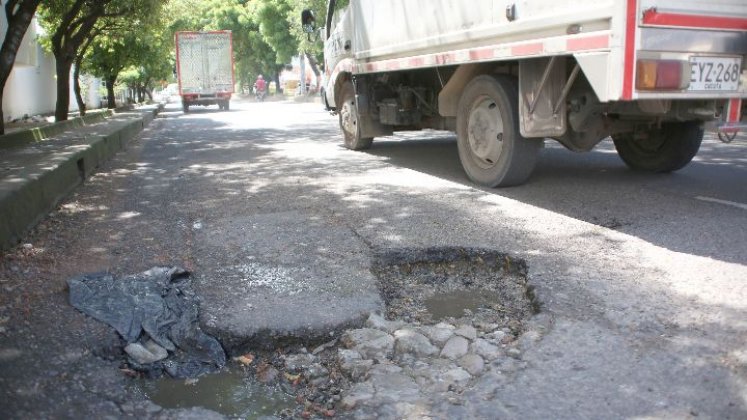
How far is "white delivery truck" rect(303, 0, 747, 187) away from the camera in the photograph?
4070 mm

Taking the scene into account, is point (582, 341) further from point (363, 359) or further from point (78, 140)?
point (78, 140)

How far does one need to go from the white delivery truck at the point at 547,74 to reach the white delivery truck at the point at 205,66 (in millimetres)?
20040

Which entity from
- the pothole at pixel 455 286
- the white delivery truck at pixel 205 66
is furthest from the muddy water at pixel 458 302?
the white delivery truck at pixel 205 66

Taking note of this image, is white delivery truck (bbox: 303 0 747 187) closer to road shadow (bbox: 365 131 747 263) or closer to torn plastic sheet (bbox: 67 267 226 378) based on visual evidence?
road shadow (bbox: 365 131 747 263)

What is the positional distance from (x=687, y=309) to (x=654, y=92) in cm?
158

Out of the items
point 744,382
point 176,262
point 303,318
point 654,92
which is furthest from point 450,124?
point 744,382

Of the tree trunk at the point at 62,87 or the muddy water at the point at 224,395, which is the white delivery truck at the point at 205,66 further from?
the muddy water at the point at 224,395

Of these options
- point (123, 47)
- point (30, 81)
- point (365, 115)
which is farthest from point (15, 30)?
point (30, 81)

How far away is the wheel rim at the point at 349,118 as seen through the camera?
9.46 metres

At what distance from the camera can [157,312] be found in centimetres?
324

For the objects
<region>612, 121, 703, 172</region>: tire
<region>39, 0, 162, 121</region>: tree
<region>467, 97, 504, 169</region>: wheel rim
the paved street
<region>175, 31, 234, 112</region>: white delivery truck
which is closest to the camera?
the paved street

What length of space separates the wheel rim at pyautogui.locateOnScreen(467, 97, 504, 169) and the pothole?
2107mm

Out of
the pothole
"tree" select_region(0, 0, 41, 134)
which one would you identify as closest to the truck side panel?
the pothole

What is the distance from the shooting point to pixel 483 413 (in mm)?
2289
